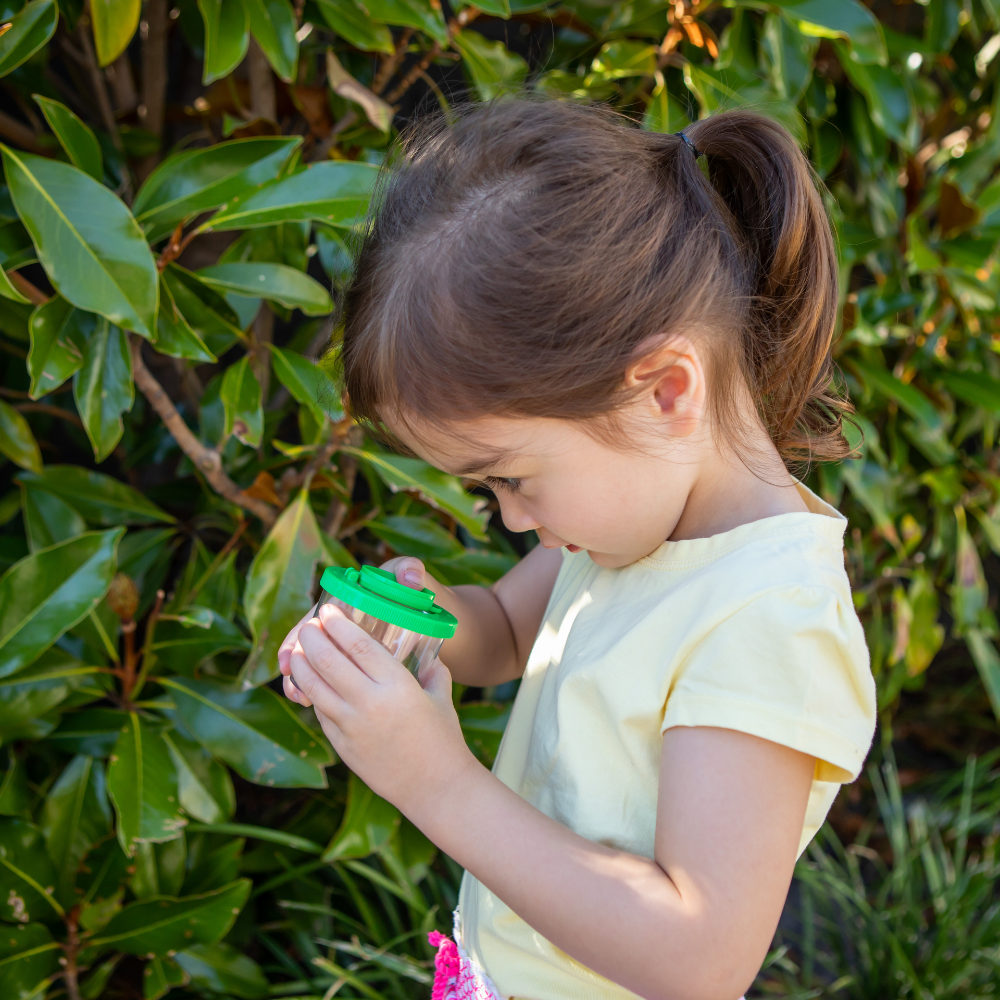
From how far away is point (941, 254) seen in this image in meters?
2.25

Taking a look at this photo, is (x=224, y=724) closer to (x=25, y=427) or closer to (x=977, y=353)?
(x=25, y=427)

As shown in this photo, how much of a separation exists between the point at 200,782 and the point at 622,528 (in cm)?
99

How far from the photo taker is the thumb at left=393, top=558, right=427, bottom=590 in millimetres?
1035

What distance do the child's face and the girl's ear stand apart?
0.04 m

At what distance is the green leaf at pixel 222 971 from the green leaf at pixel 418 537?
80cm

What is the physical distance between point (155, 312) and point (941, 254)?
1969 millimetres

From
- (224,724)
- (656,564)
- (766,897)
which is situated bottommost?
(224,724)

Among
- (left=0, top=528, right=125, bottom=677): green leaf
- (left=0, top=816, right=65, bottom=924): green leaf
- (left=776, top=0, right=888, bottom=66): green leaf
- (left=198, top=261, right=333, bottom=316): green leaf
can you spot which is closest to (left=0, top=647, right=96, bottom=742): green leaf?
(left=0, top=528, right=125, bottom=677): green leaf

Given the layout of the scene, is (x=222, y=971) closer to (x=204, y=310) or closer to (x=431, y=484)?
(x=431, y=484)

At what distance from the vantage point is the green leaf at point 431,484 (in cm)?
143

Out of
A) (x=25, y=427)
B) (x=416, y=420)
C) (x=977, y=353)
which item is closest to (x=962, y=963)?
(x=977, y=353)

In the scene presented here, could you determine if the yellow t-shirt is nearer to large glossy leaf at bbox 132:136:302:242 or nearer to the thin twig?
large glossy leaf at bbox 132:136:302:242

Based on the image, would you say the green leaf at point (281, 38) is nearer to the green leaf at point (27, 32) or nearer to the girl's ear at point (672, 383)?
the green leaf at point (27, 32)

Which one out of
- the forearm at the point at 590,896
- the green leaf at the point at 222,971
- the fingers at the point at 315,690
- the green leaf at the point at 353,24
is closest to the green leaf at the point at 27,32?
the green leaf at the point at 353,24
